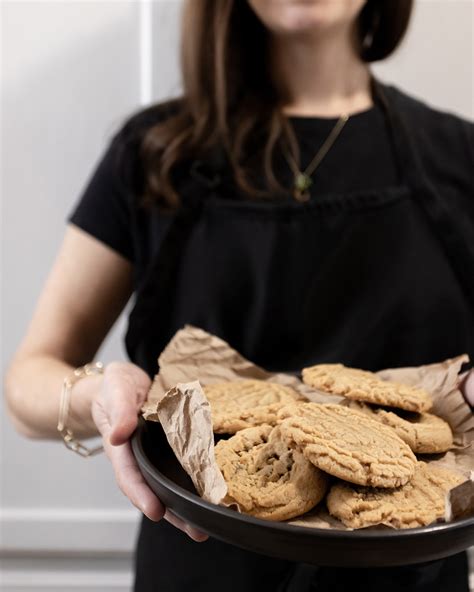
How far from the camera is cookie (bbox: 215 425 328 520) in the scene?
41 cm

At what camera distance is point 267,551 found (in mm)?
370

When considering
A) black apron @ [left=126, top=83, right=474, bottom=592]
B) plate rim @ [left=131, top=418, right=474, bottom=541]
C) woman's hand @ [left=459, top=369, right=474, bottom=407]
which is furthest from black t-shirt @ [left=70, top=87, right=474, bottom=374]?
plate rim @ [left=131, top=418, right=474, bottom=541]

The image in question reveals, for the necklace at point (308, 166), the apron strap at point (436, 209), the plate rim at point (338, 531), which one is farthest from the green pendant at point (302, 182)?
the plate rim at point (338, 531)

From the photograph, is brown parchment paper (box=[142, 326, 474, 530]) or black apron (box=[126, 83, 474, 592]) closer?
brown parchment paper (box=[142, 326, 474, 530])

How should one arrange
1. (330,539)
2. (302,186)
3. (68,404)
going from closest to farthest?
(330,539) < (68,404) < (302,186)

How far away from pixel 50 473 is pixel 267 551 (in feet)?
2.20

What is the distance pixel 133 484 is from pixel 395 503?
0.55 feet

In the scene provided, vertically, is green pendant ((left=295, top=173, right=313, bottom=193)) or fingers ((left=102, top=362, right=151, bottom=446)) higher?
green pendant ((left=295, top=173, right=313, bottom=193))

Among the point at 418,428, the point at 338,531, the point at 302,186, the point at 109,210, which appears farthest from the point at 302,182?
the point at 338,531

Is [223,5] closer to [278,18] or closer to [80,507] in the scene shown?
[278,18]

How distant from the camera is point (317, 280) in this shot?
70 cm

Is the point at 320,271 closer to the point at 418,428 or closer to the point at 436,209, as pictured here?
the point at 436,209

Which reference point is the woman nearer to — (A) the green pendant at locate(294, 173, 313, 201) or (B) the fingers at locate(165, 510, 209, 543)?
(A) the green pendant at locate(294, 173, 313, 201)

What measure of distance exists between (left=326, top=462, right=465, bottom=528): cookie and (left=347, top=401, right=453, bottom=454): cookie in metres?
0.03
